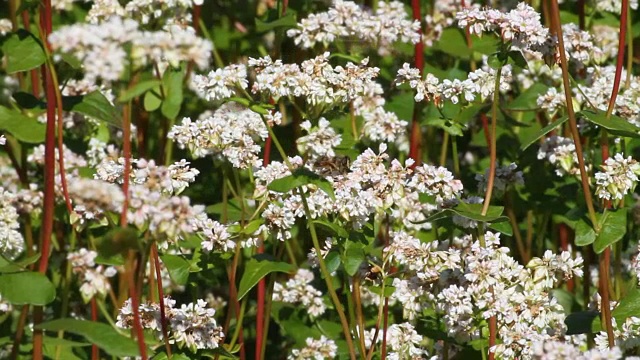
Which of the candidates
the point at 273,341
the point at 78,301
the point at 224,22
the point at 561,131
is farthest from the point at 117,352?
the point at 224,22

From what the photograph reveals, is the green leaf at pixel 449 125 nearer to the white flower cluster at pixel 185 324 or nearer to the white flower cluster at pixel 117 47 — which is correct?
the white flower cluster at pixel 185 324

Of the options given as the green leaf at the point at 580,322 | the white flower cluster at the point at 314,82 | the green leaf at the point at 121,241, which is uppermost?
the white flower cluster at the point at 314,82

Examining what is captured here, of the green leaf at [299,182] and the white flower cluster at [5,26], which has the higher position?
the white flower cluster at [5,26]

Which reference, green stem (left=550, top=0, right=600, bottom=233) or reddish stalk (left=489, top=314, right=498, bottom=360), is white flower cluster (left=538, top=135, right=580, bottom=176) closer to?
green stem (left=550, top=0, right=600, bottom=233)

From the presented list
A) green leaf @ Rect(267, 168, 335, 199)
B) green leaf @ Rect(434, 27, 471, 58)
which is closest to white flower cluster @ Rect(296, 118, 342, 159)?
green leaf @ Rect(267, 168, 335, 199)

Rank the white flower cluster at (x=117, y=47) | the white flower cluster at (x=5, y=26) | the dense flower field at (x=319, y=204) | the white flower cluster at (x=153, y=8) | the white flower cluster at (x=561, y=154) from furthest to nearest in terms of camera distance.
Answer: the white flower cluster at (x=5, y=26) < the white flower cluster at (x=561, y=154) < the white flower cluster at (x=153, y=8) < the dense flower field at (x=319, y=204) < the white flower cluster at (x=117, y=47)

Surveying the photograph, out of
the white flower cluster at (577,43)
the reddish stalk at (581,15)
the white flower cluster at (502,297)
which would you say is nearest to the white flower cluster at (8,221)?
the white flower cluster at (502,297)
